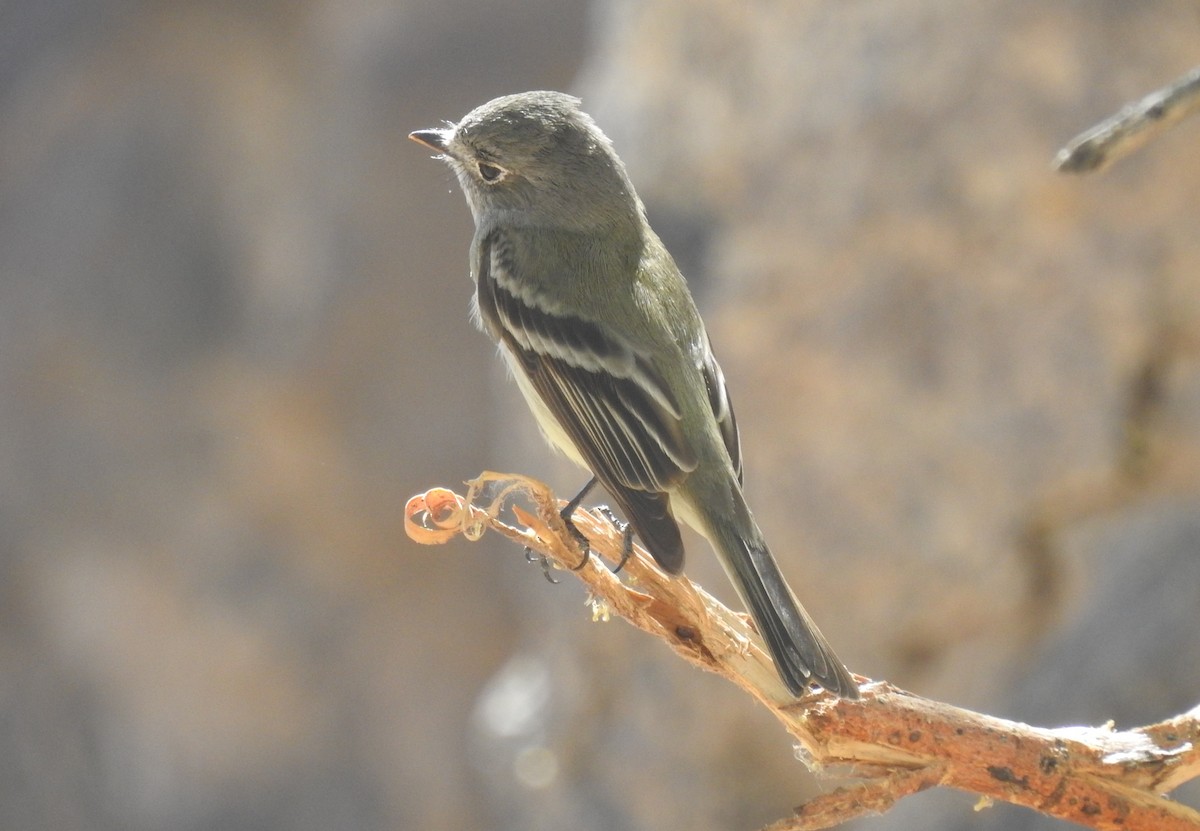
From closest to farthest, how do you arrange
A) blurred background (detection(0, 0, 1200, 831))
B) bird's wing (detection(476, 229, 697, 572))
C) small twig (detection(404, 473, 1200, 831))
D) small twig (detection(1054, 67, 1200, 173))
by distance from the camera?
small twig (detection(1054, 67, 1200, 173))
small twig (detection(404, 473, 1200, 831))
bird's wing (detection(476, 229, 697, 572))
blurred background (detection(0, 0, 1200, 831))

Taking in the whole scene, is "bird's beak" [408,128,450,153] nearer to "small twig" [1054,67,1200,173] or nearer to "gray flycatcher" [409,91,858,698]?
"gray flycatcher" [409,91,858,698]

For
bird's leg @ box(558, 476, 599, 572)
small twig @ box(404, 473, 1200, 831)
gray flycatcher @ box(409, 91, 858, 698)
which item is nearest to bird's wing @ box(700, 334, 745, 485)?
gray flycatcher @ box(409, 91, 858, 698)

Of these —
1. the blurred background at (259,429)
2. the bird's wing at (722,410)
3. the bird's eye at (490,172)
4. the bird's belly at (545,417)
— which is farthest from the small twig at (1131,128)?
the blurred background at (259,429)

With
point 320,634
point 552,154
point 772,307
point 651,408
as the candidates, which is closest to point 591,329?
point 651,408

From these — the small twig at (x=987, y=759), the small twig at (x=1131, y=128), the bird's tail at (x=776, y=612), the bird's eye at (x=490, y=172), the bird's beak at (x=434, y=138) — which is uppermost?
the bird's beak at (x=434, y=138)

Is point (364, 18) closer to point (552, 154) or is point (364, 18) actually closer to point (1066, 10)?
point (1066, 10)

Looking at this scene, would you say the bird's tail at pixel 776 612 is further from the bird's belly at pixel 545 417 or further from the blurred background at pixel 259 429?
the blurred background at pixel 259 429

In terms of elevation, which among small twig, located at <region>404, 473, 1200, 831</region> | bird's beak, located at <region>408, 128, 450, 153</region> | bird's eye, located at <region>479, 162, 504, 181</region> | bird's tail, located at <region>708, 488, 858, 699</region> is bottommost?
small twig, located at <region>404, 473, 1200, 831</region>
